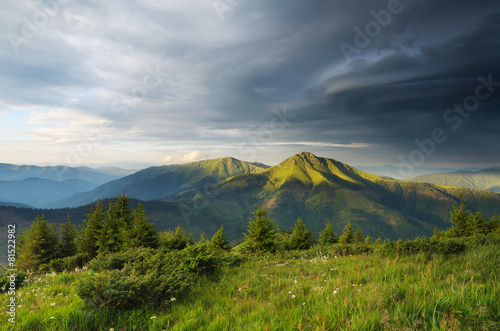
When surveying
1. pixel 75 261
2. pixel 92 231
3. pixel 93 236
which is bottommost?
pixel 93 236

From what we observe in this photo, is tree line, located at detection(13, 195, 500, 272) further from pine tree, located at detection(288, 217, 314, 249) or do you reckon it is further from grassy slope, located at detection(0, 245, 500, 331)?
grassy slope, located at detection(0, 245, 500, 331)

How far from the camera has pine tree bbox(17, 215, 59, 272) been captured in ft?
94.2

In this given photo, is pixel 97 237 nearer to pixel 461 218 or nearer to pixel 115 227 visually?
pixel 115 227

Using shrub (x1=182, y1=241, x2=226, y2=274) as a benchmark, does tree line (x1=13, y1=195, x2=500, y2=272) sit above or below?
below

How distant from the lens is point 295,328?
3.59m

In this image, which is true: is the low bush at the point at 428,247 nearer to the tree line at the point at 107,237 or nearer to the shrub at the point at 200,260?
the shrub at the point at 200,260

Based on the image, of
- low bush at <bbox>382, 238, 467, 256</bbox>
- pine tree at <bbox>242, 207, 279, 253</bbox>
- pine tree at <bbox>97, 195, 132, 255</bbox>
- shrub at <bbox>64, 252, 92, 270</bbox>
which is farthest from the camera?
pine tree at <bbox>242, 207, 279, 253</bbox>

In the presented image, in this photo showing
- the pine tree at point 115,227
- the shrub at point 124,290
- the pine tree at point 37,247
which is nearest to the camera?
the shrub at point 124,290

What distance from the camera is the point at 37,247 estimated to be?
95.9ft

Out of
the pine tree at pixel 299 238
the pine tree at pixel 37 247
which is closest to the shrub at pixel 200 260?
the pine tree at pixel 37 247

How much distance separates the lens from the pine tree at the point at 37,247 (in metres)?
28.7

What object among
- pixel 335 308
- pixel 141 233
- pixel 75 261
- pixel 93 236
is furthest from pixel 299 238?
pixel 335 308

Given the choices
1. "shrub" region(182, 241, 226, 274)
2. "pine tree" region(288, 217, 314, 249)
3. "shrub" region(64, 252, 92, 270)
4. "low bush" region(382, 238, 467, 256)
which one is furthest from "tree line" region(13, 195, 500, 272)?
"low bush" region(382, 238, 467, 256)

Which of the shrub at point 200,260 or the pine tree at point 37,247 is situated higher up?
the shrub at point 200,260
